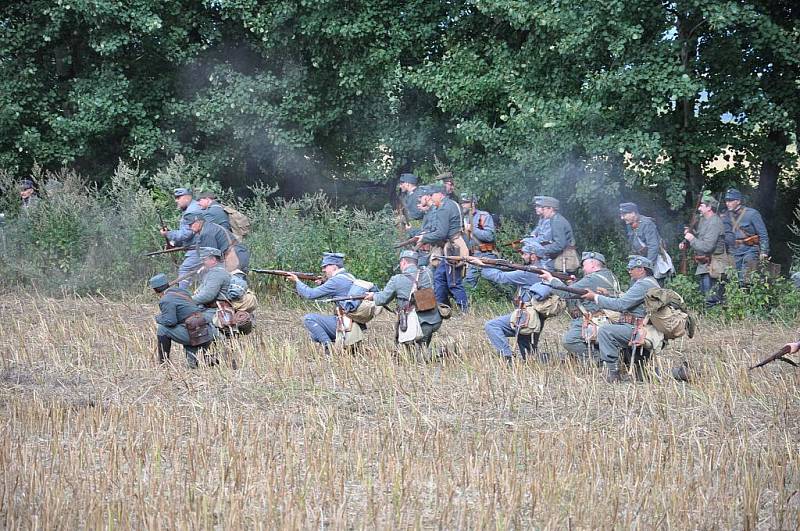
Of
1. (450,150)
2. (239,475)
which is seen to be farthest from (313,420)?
(450,150)

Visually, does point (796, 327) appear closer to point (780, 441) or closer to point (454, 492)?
point (780, 441)

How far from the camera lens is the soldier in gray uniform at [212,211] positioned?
1360cm

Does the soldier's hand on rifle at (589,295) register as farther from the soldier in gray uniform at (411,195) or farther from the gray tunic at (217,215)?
the gray tunic at (217,215)

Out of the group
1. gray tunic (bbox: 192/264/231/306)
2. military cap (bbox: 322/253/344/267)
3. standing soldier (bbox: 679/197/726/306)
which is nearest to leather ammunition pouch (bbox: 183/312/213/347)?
gray tunic (bbox: 192/264/231/306)

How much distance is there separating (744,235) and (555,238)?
341 centimetres

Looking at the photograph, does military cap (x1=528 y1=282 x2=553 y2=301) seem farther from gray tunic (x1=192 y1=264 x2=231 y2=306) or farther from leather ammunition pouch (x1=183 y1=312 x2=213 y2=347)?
leather ammunition pouch (x1=183 y1=312 x2=213 y2=347)

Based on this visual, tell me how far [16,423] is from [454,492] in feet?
12.2

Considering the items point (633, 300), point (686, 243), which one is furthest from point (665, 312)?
point (686, 243)

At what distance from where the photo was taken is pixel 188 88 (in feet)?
63.7

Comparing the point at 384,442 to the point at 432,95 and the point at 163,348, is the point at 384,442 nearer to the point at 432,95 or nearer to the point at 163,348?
the point at 163,348

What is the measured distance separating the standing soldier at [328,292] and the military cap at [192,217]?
2.41 meters

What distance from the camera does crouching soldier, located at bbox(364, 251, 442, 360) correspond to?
1117 centimetres

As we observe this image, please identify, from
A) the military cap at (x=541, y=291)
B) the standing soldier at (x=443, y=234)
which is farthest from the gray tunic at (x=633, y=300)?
the standing soldier at (x=443, y=234)

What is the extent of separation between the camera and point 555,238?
1302 centimetres
